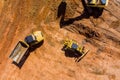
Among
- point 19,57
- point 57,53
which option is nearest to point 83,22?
point 57,53

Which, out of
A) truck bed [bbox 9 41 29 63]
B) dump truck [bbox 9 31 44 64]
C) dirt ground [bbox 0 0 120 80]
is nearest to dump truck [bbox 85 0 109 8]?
dirt ground [bbox 0 0 120 80]

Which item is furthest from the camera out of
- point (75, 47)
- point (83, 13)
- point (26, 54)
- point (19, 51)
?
point (83, 13)

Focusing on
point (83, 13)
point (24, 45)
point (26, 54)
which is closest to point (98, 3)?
point (83, 13)

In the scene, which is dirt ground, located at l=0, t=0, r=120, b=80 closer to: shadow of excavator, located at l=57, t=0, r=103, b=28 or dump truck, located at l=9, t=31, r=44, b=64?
shadow of excavator, located at l=57, t=0, r=103, b=28

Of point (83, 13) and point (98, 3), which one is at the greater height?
point (98, 3)

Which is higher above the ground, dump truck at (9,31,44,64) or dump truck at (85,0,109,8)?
dump truck at (85,0,109,8)

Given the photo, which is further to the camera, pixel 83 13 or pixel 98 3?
pixel 83 13

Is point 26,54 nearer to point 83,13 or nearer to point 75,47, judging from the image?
point 75,47
